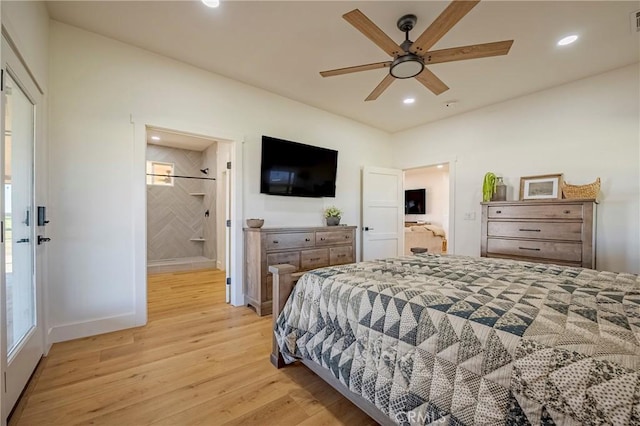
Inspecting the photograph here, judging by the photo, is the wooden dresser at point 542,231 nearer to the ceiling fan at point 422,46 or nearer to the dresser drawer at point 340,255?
the dresser drawer at point 340,255

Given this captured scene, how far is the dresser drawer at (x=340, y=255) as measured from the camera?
3.81m

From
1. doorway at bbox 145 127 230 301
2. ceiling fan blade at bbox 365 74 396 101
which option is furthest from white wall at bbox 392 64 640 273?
doorway at bbox 145 127 230 301

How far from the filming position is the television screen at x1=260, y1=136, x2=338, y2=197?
3613mm

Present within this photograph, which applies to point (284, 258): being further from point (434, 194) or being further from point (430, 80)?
point (434, 194)

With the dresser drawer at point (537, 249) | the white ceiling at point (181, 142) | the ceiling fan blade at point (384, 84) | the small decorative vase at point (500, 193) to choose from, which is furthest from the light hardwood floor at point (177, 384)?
the white ceiling at point (181, 142)

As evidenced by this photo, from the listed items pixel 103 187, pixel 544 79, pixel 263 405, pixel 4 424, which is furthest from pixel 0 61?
pixel 544 79

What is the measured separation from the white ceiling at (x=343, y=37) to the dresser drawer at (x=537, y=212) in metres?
1.50

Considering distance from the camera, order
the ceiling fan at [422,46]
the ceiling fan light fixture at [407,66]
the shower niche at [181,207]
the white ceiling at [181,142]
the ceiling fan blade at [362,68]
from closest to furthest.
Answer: the ceiling fan at [422,46]
the ceiling fan light fixture at [407,66]
the ceiling fan blade at [362,68]
the white ceiling at [181,142]
the shower niche at [181,207]

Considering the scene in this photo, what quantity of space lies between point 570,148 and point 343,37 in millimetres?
3008

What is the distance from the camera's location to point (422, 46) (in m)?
1.99

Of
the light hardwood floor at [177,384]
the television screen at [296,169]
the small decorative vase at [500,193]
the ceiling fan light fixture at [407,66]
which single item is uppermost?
the ceiling fan light fixture at [407,66]

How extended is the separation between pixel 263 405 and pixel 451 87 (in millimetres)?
3810

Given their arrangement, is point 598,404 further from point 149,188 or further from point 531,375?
point 149,188

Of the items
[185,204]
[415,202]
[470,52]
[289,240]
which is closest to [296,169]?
[289,240]
